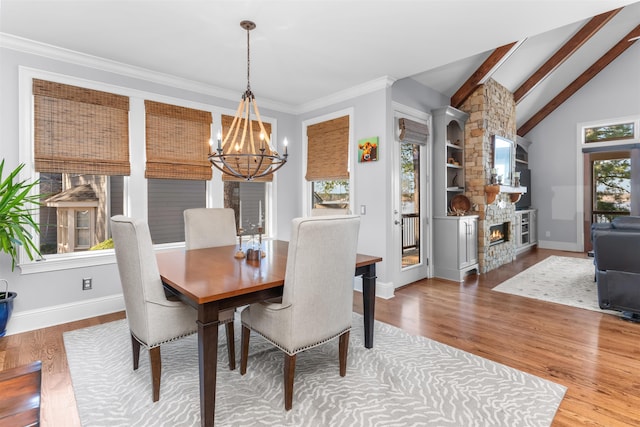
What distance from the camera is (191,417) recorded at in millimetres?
1764

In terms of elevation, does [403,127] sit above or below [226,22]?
below

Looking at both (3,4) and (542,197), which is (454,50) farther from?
(542,197)

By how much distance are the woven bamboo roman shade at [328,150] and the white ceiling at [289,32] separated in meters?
0.63

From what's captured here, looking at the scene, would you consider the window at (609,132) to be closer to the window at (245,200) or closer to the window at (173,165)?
the window at (245,200)

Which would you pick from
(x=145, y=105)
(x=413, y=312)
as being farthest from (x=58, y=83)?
(x=413, y=312)

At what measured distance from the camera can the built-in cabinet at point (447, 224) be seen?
14.9 feet

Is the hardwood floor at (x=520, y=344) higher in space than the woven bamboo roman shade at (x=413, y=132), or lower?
lower

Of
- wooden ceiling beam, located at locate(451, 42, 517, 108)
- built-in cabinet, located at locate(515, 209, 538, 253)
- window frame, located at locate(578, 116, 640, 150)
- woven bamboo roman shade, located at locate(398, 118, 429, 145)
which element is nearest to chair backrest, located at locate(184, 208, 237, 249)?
woven bamboo roman shade, located at locate(398, 118, 429, 145)

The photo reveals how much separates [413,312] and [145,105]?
3607 millimetres

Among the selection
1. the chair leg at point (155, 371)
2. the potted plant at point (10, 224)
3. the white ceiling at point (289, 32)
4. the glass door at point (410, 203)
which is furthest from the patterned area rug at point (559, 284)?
the potted plant at point (10, 224)

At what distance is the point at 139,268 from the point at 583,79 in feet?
27.4

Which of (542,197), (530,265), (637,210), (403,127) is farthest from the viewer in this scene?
(542,197)

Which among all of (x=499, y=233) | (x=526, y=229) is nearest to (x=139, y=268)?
(x=499, y=233)

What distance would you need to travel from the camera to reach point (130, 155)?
136 inches
